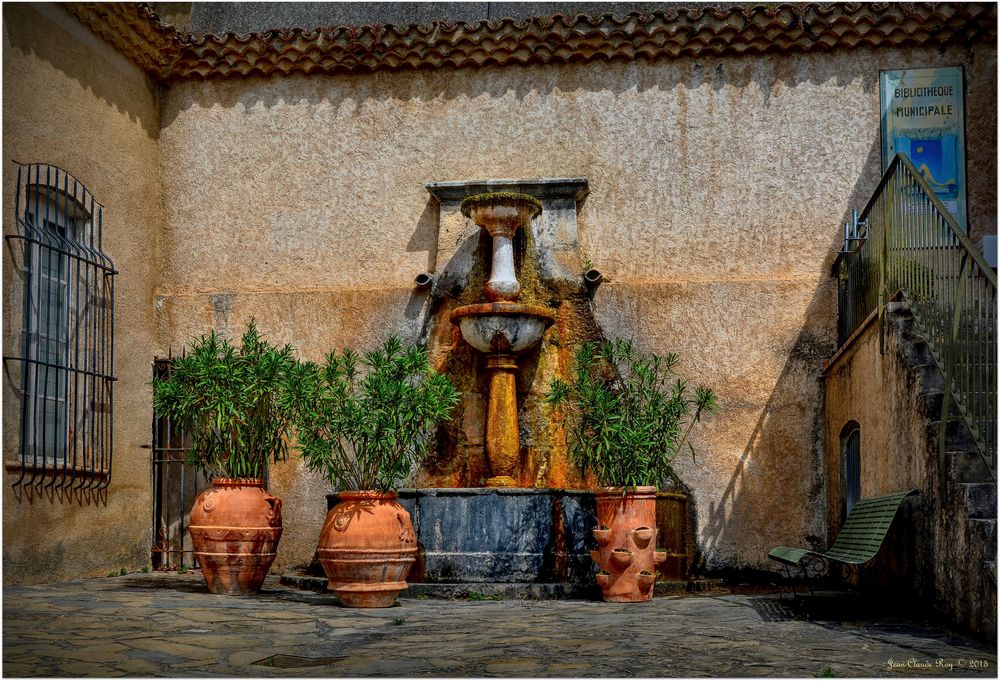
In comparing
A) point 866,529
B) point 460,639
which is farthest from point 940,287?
point 460,639

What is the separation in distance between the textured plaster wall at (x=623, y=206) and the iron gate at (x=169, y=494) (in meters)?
0.88

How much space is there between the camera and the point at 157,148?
11.3m

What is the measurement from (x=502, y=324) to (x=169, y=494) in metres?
3.61

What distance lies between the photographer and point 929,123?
10391 millimetres

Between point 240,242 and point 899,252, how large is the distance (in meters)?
6.35

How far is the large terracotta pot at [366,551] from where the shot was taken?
24.8 feet

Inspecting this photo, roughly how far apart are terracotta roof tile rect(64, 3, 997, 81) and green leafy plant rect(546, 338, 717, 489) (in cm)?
294

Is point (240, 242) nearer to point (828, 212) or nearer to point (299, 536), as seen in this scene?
point (299, 536)

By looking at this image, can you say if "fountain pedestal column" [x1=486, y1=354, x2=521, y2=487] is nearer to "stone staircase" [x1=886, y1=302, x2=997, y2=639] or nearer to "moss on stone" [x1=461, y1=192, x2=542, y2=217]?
"moss on stone" [x1=461, y1=192, x2=542, y2=217]

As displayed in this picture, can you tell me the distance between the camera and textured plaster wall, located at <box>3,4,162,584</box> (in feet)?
28.2

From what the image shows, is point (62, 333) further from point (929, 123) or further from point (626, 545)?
point (929, 123)

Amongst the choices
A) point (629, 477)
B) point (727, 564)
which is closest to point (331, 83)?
point (629, 477)

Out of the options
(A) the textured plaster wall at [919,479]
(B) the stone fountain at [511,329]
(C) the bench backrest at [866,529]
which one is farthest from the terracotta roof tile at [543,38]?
(C) the bench backrest at [866,529]

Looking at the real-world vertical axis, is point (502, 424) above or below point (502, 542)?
above
